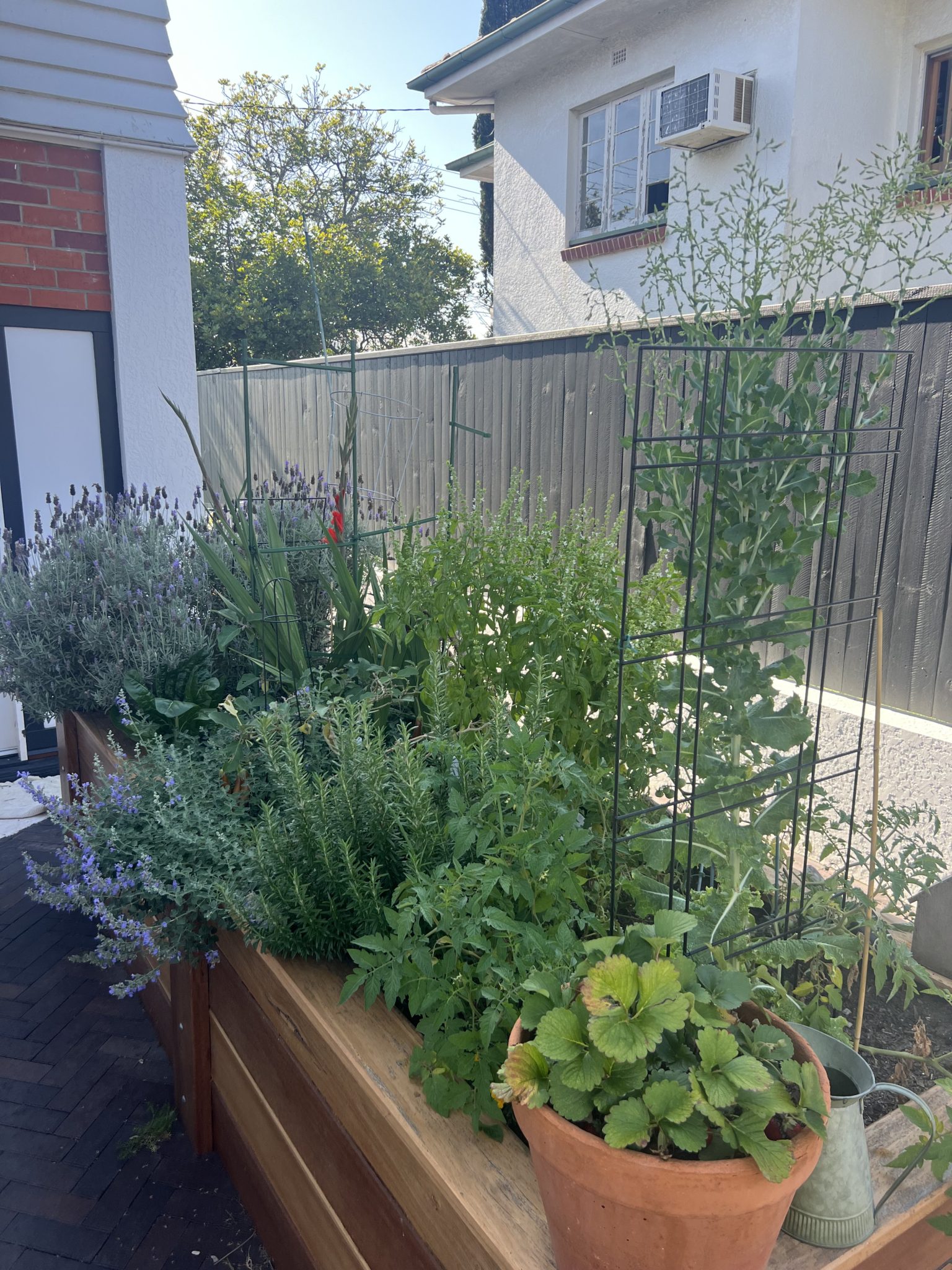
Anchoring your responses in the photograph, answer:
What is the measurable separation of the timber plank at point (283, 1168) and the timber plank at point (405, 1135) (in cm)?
19

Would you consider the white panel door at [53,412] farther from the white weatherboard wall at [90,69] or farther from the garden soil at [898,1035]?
the garden soil at [898,1035]

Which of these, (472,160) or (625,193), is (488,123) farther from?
(625,193)

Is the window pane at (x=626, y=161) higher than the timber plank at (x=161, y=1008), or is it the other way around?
the window pane at (x=626, y=161)

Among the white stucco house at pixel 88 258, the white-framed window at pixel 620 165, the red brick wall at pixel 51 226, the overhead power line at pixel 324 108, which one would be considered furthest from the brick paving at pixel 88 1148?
the overhead power line at pixel 324 108

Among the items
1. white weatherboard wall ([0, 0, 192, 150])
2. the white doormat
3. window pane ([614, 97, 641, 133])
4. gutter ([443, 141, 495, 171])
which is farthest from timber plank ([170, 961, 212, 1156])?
gutter ([443, 141, 495, 171])

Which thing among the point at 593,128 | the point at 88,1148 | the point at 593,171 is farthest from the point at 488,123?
the point at 88,1148

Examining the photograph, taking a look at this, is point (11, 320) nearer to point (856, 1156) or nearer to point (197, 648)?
point (197, 648)

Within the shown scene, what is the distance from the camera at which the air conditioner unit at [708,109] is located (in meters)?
6.67

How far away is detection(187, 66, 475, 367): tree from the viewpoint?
18109 mm

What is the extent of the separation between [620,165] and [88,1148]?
8.67 meters

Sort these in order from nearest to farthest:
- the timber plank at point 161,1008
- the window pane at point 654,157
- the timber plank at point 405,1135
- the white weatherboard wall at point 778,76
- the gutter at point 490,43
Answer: the timber plank at point 405,1135 < the timber plank at point 161,1008 < the white weatherboard wall at point 778,76 < the gutter at point 490,43 < the window pane at point 654,157

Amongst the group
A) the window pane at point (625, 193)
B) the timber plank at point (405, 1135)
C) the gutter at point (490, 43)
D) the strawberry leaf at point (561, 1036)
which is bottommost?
the timber plank at point (405, 1135)

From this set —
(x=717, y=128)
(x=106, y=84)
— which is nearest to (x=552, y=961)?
(x=106, y=84)

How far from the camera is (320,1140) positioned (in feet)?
5.01
